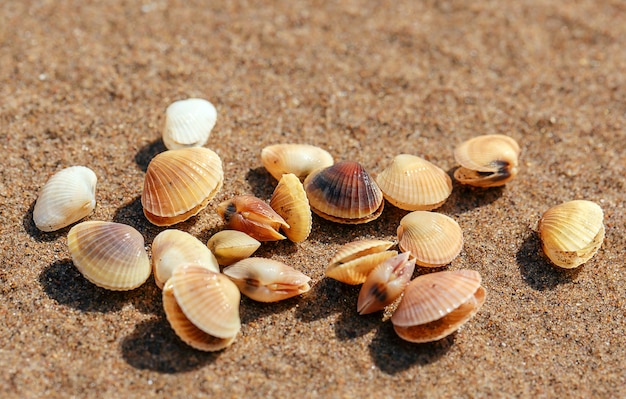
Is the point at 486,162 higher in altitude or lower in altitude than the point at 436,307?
higher

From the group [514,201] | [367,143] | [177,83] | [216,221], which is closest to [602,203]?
[514,201]

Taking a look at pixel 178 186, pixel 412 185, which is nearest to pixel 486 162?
pixel 412 185

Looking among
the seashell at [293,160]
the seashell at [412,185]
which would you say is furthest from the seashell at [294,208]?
the seashell at [412,185]

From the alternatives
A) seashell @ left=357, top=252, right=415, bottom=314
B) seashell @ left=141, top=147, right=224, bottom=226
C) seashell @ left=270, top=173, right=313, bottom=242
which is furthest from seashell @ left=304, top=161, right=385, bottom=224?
seashell @ left=141, top=147, right=224, bottom=226

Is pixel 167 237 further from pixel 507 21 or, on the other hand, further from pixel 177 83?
pixel 507 21

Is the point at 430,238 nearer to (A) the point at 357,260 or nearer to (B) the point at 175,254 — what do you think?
(A) the point at 357,260

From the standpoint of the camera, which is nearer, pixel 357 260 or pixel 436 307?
pixel 436 307
